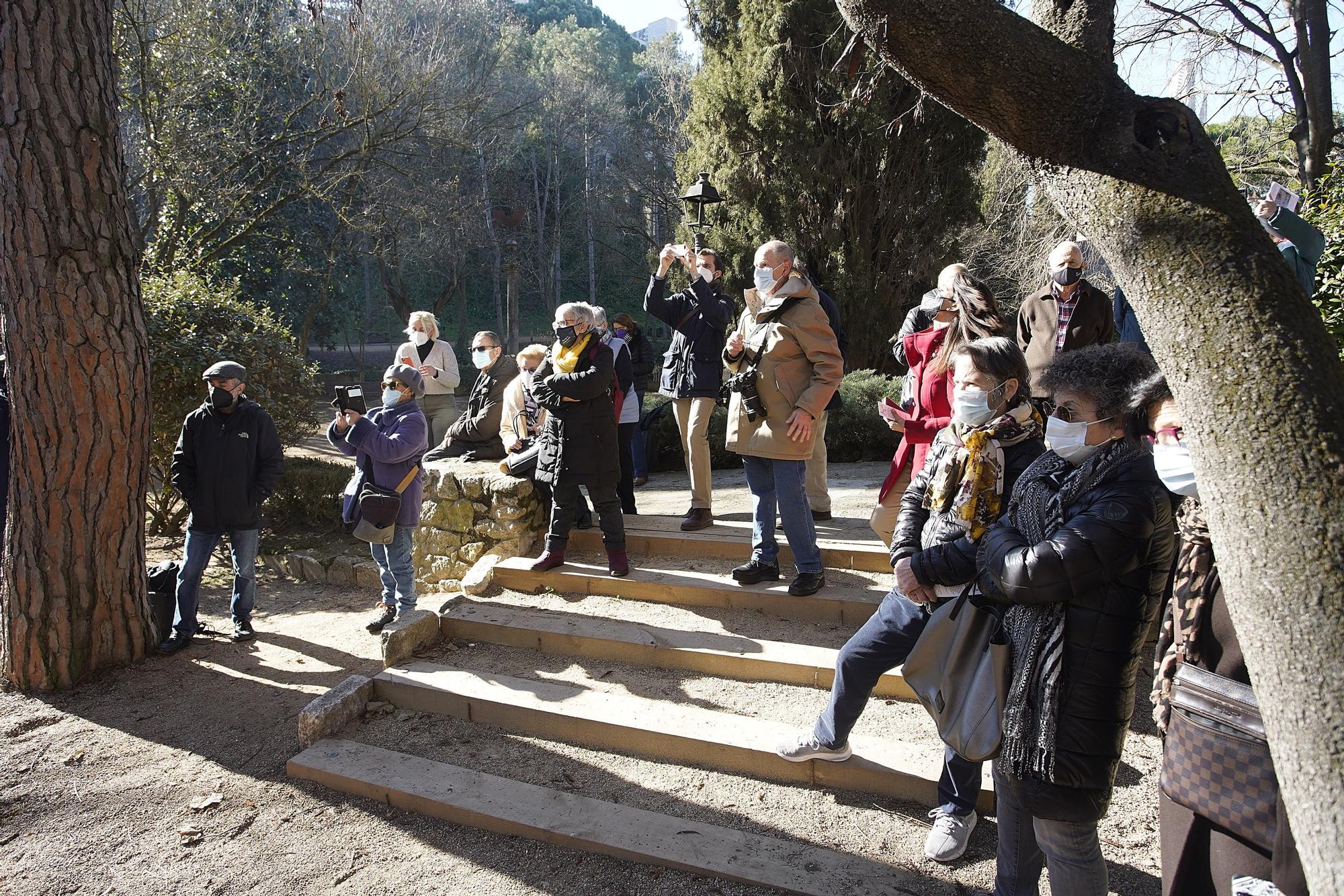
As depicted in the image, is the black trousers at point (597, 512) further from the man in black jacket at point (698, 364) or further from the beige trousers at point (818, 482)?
the beige trousers at point (818, 482)

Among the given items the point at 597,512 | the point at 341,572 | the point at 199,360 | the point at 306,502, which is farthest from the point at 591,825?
the point at 306,502

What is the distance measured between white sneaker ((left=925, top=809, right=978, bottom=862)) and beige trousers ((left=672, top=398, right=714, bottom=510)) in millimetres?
3079

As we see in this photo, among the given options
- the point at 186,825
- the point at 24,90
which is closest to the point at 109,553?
the point at 186,825

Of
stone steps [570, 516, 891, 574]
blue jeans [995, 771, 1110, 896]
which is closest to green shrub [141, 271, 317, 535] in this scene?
stone steps [570, 516, 891, 574]

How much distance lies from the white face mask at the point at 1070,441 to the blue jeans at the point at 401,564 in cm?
401

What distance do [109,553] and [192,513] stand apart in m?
0.58

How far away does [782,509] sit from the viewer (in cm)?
446

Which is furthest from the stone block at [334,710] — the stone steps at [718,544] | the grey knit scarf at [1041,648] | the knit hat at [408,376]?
the grey knit scarf at [1041,648]

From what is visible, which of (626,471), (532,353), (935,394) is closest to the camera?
(935,394)

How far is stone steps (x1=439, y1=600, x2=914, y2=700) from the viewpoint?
415cm

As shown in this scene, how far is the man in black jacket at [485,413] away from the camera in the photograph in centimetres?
643

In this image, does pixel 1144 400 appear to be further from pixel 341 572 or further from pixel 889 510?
pixel 341 572

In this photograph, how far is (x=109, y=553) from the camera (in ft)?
15.9

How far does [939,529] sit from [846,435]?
742 centimetres
